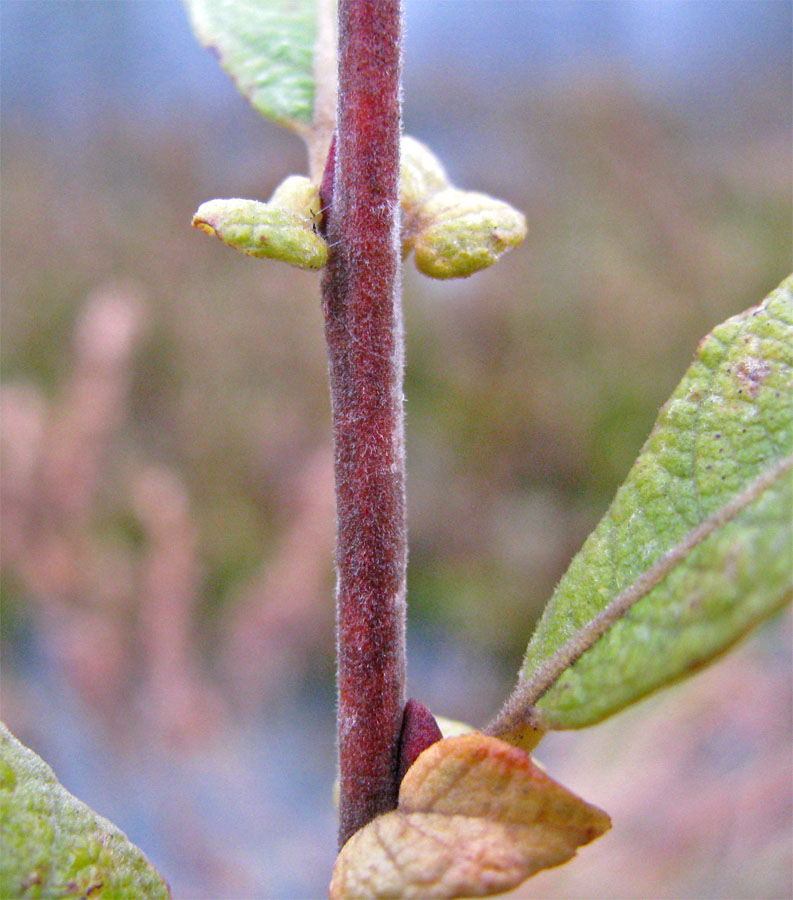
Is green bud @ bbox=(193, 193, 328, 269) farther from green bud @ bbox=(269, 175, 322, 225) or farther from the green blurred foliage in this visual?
the green blurred foliage

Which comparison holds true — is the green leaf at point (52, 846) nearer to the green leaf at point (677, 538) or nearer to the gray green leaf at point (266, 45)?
the green leaf at point (677, 538)

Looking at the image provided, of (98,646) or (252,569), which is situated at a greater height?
(252,569)

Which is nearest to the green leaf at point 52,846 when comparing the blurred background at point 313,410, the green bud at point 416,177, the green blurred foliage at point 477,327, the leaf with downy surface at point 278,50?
the green bud at point 416,177

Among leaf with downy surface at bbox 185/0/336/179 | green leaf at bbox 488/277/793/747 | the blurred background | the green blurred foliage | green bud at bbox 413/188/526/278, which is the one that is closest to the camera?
green leaf at bbox 488/277/793/747

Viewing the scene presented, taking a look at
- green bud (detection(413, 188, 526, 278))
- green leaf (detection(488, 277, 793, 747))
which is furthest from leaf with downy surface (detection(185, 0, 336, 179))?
green leaf (detection(488, 277, 793, 747))

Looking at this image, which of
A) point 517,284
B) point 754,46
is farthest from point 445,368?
point 754,46

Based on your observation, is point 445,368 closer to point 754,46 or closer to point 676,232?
point 676,232
